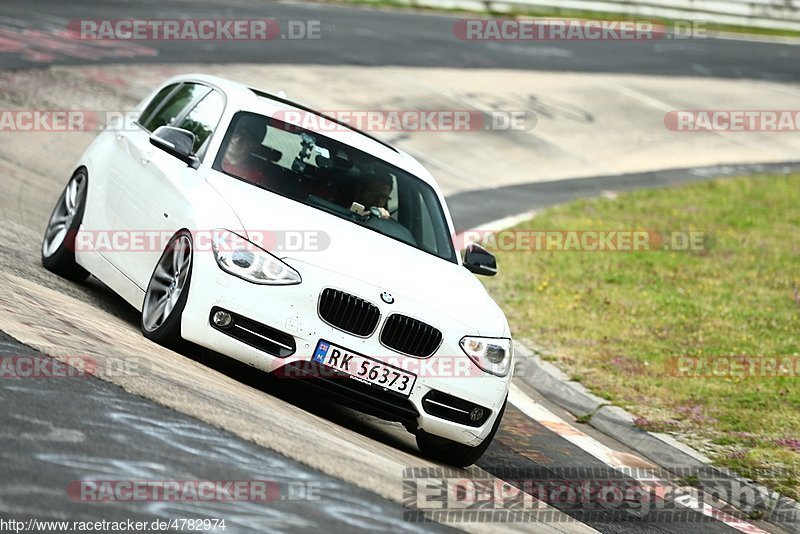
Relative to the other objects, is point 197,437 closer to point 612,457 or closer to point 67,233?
point 67,233

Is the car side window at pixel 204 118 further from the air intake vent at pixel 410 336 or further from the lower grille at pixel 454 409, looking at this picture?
the lower grille at pixel 454 409

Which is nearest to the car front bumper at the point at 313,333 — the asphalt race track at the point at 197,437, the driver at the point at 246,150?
the asphalt race track at the point at 197,437

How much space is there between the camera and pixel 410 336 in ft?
23.6

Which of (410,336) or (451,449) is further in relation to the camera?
(451,449)

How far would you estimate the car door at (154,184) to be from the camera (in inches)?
314

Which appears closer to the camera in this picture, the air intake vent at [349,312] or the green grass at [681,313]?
the air intake vent at [349,312]

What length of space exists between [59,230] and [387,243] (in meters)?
2.98

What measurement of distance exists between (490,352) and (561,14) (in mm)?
31680

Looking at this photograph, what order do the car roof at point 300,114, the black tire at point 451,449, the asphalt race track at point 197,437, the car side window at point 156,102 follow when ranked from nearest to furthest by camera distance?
the asphalt race track at point 197,437, the black tire at point 451,449, the car roof at point 300,114, the car side window at point 156,102

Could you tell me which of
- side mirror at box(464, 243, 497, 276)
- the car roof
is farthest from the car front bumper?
the car roof

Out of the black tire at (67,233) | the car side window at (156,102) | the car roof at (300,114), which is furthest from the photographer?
the car side window at (156,102)

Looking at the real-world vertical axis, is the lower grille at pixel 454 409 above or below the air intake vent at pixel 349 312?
below

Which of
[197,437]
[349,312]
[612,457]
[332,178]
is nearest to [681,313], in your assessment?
[612,457]

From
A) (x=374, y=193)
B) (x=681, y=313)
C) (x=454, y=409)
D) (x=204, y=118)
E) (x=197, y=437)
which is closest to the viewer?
(x=197, y=437)
